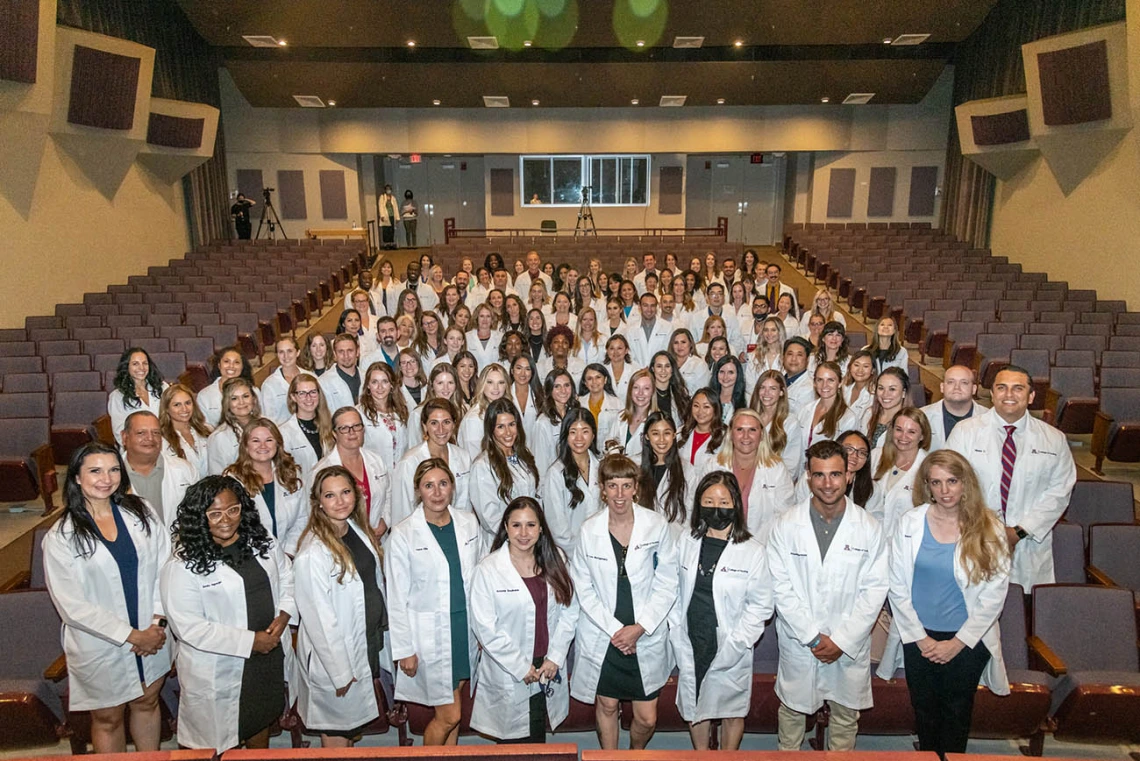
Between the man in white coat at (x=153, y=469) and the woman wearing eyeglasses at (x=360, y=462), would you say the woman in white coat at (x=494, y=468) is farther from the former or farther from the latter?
the man in white coat at (x=153, y=469)

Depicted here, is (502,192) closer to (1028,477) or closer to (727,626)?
(1028,477)

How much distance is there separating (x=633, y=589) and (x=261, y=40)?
52.2 feet

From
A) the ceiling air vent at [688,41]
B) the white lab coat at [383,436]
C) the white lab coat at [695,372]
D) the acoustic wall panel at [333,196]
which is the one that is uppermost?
the ceiling air vent at [688,41]

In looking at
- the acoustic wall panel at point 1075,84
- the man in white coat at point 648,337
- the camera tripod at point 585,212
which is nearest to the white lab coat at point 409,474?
the man in white coat at point 648,337

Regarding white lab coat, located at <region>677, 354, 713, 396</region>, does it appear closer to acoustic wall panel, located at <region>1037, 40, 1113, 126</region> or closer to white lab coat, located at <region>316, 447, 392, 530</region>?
white lab coat, located at <region>316, 447, 392, 530</region>

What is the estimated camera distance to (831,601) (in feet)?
10.7

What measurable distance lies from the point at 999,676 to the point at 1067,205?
43.0ft

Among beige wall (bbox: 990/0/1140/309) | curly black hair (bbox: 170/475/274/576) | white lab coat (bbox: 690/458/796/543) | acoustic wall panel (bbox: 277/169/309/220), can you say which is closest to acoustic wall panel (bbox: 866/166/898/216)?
beige wall (bbox: 990/0/1140/309)

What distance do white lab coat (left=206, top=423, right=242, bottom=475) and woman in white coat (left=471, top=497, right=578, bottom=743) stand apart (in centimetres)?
226

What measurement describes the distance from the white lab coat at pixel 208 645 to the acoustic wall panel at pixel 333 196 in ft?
62.7

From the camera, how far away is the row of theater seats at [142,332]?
645 cm

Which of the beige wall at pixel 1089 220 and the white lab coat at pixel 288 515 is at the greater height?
the beige wall at pixel 1089 220

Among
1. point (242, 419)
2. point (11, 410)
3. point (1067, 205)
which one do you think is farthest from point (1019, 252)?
point (11, 410)

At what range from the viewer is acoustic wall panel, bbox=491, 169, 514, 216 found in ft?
74.2
